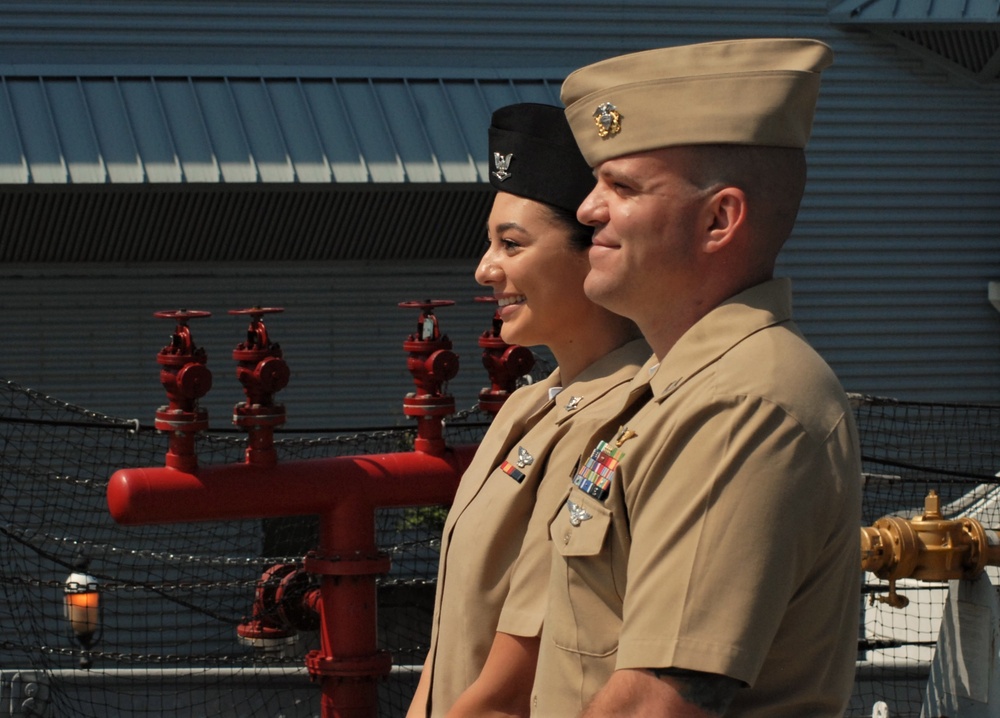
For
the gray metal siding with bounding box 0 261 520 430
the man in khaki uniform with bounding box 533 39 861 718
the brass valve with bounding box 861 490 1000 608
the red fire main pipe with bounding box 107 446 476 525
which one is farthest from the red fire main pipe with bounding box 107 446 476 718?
the gray metal siding with bounding box 0 261 520 430

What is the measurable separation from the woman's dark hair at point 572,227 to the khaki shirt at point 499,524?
204 millimetres

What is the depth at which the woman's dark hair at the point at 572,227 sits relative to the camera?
2.53m

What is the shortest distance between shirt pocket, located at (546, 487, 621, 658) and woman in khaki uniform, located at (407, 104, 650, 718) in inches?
21.2

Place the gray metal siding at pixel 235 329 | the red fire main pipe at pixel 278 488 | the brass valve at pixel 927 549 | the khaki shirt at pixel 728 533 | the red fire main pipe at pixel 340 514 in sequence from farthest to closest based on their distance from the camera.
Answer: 1. the gray metal siding at pixel 235 329
2. the red fire main pipe at pixel 340 514
3. the red fire main pipe at pixel 278 488
4. the brass valve at pixel 927 549
5. the khaki shirt at pixel 728 533

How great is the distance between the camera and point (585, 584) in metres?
1.66

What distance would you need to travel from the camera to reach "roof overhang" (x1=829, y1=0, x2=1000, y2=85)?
10.9 m

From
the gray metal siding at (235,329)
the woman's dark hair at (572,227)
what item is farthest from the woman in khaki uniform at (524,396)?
the gray metal siding at (235,329)

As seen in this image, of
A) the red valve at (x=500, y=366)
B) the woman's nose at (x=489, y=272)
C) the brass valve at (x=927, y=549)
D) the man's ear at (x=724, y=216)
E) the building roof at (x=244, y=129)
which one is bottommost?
the brass valve at (x=927, y=549)

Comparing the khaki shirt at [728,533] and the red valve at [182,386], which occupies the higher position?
the red valve at [182,386]

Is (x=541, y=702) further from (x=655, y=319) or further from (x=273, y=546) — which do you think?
(x=273, y=546)

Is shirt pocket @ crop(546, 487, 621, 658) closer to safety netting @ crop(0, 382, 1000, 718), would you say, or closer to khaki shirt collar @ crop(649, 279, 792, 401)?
khaki shirt collar @ crop(649, 279, 792, 401)

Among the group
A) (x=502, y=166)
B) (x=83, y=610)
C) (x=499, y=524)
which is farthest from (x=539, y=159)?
(x=83, y=610)

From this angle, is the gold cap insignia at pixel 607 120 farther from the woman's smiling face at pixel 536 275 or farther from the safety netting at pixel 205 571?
the safety netting at pixel 205 571

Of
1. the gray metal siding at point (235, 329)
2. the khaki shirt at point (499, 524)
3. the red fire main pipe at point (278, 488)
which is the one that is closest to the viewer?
the khaki shirt at point (499, 524)
